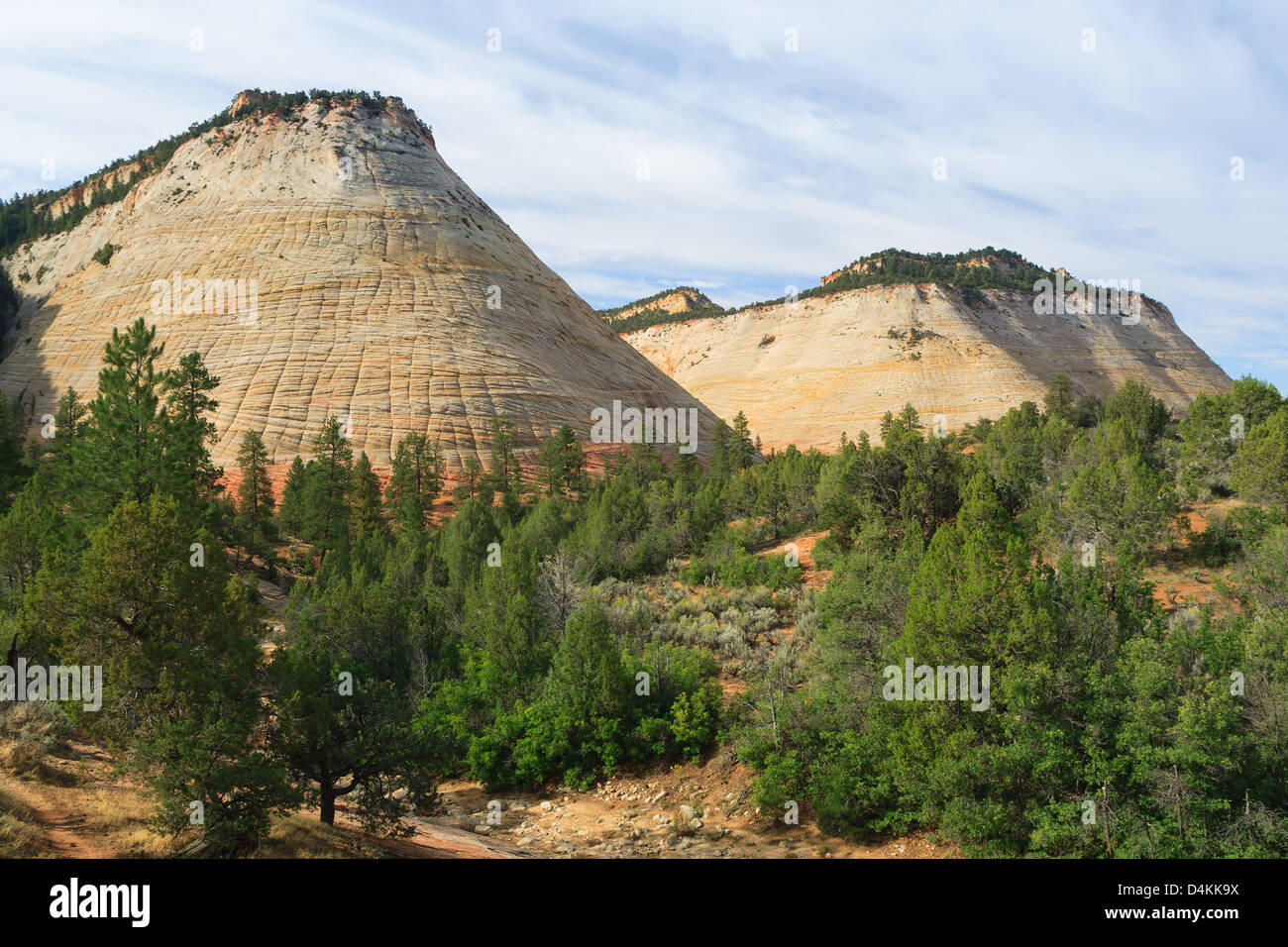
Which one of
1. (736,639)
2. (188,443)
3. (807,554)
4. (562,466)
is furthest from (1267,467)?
(188,443)

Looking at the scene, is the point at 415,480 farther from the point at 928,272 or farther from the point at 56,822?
the point at 928,272

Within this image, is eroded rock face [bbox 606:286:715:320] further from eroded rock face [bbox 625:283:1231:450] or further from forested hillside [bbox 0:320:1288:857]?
forested hillside [bbox 0:320:1288:857]

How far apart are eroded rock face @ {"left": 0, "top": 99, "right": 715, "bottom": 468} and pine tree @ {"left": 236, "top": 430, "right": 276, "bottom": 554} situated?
6233 mm

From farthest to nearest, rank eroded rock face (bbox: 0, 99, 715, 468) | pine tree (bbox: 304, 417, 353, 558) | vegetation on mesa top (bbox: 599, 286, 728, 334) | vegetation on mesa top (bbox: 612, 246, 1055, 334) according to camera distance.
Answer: vegetation on mesa top (bbox: 599, 286, 728, 334), vegetation on mesa top (bbox: 612, 246, 1055, 334), eroded rock face (bbox: 0, 99, 715, 468), pine tree (bbox: 304, 417, 353, 558)

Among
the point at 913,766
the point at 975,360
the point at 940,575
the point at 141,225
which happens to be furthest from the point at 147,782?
the point at 975,360

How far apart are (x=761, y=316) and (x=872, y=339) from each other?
19.7 metres

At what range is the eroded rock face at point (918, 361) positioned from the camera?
80.8 metres

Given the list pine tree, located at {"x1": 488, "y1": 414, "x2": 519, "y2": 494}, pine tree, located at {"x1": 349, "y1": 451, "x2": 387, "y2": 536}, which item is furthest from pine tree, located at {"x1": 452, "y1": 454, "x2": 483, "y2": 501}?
pine tree, located at {"x1": 349, "y1": 451, "x2": 387, "y2": 536}

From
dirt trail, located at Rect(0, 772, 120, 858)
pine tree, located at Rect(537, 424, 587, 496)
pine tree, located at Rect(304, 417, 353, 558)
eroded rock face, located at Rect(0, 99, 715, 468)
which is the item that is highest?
eroded rock face, located at Rect(0, 99, 715, 468)

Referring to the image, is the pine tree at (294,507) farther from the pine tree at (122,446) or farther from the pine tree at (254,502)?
the pine tree at (122,446)

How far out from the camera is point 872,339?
9000 centimetres

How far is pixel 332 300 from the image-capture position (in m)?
59.8

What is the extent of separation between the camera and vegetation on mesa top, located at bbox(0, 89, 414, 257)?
250 feet

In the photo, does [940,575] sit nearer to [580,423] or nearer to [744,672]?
[744,672]
